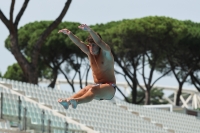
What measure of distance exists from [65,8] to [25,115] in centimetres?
1286

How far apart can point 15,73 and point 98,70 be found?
1986 inches

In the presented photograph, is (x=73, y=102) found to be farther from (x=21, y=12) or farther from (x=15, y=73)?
(x=15, y=73)

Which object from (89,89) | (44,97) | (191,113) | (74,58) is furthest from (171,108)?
(89,89)

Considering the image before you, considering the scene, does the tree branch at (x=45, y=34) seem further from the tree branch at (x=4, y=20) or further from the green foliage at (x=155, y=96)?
the green foliage at (x=155, y=96)

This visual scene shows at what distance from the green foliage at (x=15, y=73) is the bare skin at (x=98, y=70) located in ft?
162

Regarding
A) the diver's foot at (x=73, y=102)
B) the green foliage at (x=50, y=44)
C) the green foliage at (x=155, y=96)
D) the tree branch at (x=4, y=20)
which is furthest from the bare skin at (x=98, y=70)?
the green foliage at (x=155, y=96)

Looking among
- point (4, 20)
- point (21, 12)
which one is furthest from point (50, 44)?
point (4, 20)

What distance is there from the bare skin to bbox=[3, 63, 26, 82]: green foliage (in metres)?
49.5

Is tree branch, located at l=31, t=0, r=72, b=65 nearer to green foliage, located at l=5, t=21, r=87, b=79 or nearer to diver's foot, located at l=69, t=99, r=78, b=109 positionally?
green foliage, located at l=5, t=21, r=87, b=79

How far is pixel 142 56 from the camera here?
4484cm

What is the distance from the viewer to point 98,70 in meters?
7.31

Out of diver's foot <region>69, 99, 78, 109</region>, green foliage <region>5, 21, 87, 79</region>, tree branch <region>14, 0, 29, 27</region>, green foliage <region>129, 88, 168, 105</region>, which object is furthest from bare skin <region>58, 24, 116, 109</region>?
green foliage <region>129, 88, 168, 105</region>

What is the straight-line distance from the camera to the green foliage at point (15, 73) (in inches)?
2234

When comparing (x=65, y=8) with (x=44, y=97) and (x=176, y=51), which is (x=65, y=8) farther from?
(x=176, y=51)
